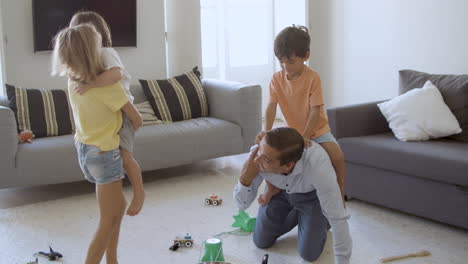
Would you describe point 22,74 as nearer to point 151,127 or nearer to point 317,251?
point 151,127

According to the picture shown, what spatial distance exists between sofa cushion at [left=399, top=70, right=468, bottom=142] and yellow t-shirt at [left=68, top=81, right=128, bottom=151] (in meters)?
2.21

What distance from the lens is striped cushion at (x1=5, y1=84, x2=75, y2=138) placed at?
12.8ft

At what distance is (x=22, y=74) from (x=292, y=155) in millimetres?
2905

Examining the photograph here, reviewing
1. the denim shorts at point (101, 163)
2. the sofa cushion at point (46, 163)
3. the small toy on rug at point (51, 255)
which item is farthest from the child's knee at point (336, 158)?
the sofa cushion at point (46, 163)

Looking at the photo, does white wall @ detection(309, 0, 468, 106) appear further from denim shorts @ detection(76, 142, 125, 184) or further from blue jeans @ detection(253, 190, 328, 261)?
denim shorts @ detection(76, 142, 125, 184)

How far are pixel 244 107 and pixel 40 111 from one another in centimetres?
149

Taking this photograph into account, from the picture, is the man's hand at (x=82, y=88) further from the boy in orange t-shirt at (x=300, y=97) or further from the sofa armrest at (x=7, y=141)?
the sofa armrest at (x=7, y=141)

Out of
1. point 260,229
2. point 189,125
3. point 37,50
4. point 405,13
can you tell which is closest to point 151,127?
point 189,125

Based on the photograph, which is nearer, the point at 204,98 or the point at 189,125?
the point at 189,125

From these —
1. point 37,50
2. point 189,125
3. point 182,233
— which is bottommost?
point 182,233

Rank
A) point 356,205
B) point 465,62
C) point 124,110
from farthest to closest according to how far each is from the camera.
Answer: point 465,62
point 356,205
point 124,110

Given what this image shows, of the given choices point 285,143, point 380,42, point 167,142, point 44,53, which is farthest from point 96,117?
point 380,42

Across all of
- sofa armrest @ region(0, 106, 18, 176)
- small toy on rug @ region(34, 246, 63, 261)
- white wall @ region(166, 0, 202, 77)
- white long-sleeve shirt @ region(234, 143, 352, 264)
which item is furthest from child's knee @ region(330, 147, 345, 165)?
white wall @ region(166, 0, 202, 77)

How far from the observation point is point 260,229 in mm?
2873
